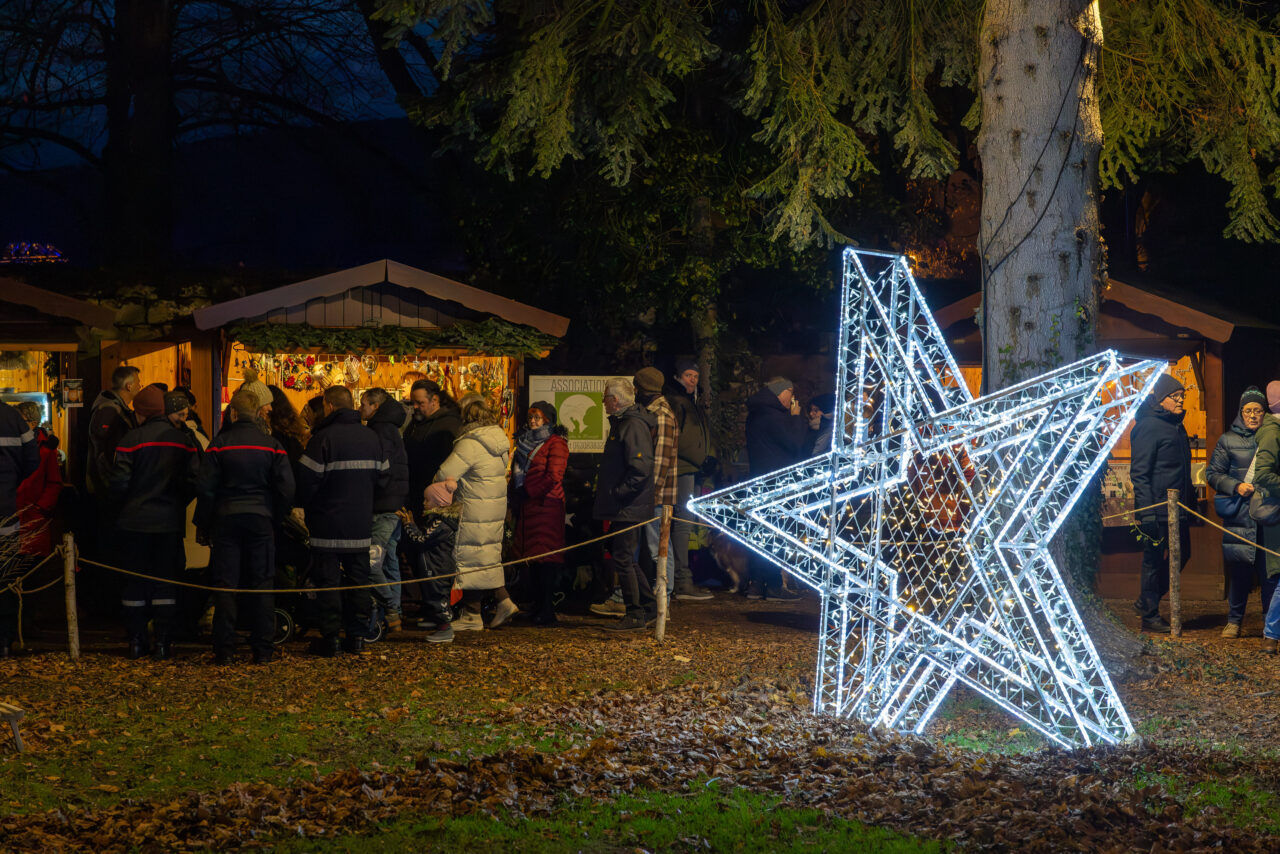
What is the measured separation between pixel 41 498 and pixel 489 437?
3.53m

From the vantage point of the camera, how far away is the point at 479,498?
10.3m

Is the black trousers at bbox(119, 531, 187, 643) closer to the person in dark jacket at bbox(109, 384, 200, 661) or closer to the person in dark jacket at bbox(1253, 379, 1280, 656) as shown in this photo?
the person in dark jacket at bbox(109, 384, 200, 661)

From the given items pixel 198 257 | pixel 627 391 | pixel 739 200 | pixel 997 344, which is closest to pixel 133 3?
pixel 198 257

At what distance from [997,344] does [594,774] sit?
4288 millimetres

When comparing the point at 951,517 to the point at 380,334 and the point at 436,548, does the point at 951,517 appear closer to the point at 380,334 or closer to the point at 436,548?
the point at 436,548

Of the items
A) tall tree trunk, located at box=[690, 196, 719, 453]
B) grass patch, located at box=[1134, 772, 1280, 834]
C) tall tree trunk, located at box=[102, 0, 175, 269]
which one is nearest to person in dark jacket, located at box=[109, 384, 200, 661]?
grass patch, located at box=[1134, 772, 1280, 834]

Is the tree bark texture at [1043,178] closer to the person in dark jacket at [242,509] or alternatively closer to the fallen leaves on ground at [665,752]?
the fallen leaves on ground at [665,752]

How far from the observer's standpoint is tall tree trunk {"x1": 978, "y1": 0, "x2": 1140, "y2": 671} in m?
8.48

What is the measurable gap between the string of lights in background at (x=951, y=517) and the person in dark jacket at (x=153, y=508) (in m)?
4.34

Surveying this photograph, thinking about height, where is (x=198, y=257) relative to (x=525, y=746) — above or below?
above

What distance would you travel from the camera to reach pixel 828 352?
17.9m

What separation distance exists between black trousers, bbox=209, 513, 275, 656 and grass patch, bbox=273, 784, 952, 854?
4105 mm

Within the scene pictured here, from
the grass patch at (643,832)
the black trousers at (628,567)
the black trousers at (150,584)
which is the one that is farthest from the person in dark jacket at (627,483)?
the grass patch at (643,832)

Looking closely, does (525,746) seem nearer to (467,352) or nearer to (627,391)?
(627,391)
